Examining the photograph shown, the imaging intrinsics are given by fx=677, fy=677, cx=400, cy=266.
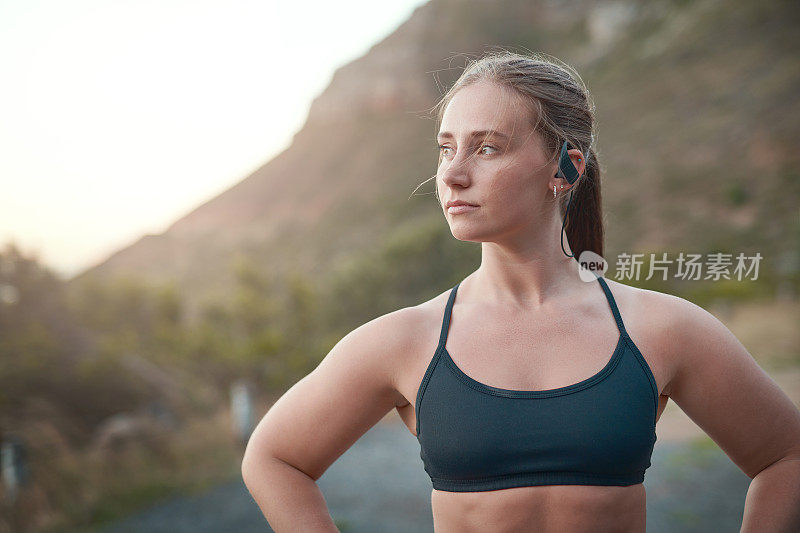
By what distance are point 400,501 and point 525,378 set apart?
20.9ft

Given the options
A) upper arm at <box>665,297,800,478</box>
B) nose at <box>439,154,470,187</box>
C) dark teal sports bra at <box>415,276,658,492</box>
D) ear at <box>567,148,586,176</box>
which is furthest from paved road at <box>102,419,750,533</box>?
nose at <box>439,154,470,187</box>

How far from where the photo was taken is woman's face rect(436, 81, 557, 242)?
58.1 inches

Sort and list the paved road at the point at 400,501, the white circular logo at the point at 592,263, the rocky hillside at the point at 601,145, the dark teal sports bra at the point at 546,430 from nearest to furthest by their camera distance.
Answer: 1. the dark teal sports bra at the point at 546,430
2. the white circular logo at the point at 592,263
3. the paved road at the point at 400,501
4. the rocky hillside at the point at 601,145

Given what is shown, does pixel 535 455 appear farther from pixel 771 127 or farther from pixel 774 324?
pixel 771 127

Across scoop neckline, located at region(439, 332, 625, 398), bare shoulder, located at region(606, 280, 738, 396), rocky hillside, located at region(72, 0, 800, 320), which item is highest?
scoop neckline, located at region(439, 332, 625, 398)

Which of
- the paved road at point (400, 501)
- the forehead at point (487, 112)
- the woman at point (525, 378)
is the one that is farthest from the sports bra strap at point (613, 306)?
the paved road at point (400, 501)

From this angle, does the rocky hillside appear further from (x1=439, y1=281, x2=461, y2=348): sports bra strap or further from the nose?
the nose

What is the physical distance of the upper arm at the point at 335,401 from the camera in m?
1.57

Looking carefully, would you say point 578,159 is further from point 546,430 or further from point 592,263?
point 546,430

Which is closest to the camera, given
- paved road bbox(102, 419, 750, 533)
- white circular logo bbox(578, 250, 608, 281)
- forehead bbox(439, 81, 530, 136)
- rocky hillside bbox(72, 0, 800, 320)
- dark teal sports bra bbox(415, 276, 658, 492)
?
dark teal sports bra bbox(415, 276, 658, 492)

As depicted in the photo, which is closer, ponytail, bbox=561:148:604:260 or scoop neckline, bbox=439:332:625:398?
scoop neckline, bbox=439:332:625:398

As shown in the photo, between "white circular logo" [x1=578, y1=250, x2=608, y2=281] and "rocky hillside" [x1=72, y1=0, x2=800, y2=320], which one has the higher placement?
"white circular logo" [x1=578, y1=250, x2=608, y2=281]

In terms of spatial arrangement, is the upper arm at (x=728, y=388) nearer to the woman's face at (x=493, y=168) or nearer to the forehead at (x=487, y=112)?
the woman's face at (x=493, y=168)

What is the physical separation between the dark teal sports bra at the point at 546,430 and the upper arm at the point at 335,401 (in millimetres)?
162
